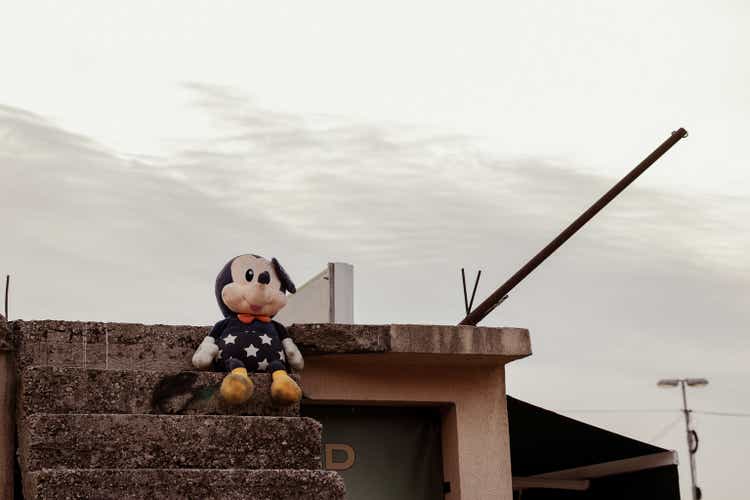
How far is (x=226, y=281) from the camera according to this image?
7863 mm

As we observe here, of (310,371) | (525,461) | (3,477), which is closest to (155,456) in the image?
(3,477)

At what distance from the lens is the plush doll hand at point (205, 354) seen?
24.7 ft

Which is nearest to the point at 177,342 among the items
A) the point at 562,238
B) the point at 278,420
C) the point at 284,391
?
the point at 284,391

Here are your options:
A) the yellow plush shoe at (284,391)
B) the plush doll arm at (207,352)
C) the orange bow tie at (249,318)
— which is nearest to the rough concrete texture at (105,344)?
the plush doll arm at (207,352)

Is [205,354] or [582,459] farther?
[582,459]

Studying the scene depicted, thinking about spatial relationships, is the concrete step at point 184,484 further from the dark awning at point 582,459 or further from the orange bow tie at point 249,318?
the dark awning at point 582,459

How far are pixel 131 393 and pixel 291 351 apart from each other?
108 centimetres

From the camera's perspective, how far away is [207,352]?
7.55 m

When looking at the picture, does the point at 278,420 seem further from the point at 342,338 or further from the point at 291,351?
the point at 342,338

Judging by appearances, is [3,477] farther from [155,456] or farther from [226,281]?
[226,281]

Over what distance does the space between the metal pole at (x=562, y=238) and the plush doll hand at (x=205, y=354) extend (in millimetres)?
2286

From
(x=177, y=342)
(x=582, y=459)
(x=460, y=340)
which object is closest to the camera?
(x=177, y=342)

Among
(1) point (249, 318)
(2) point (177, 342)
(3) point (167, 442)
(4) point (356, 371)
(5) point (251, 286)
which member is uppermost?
(5) point (251, 286)

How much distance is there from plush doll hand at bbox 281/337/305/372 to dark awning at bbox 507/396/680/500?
7.45ft
